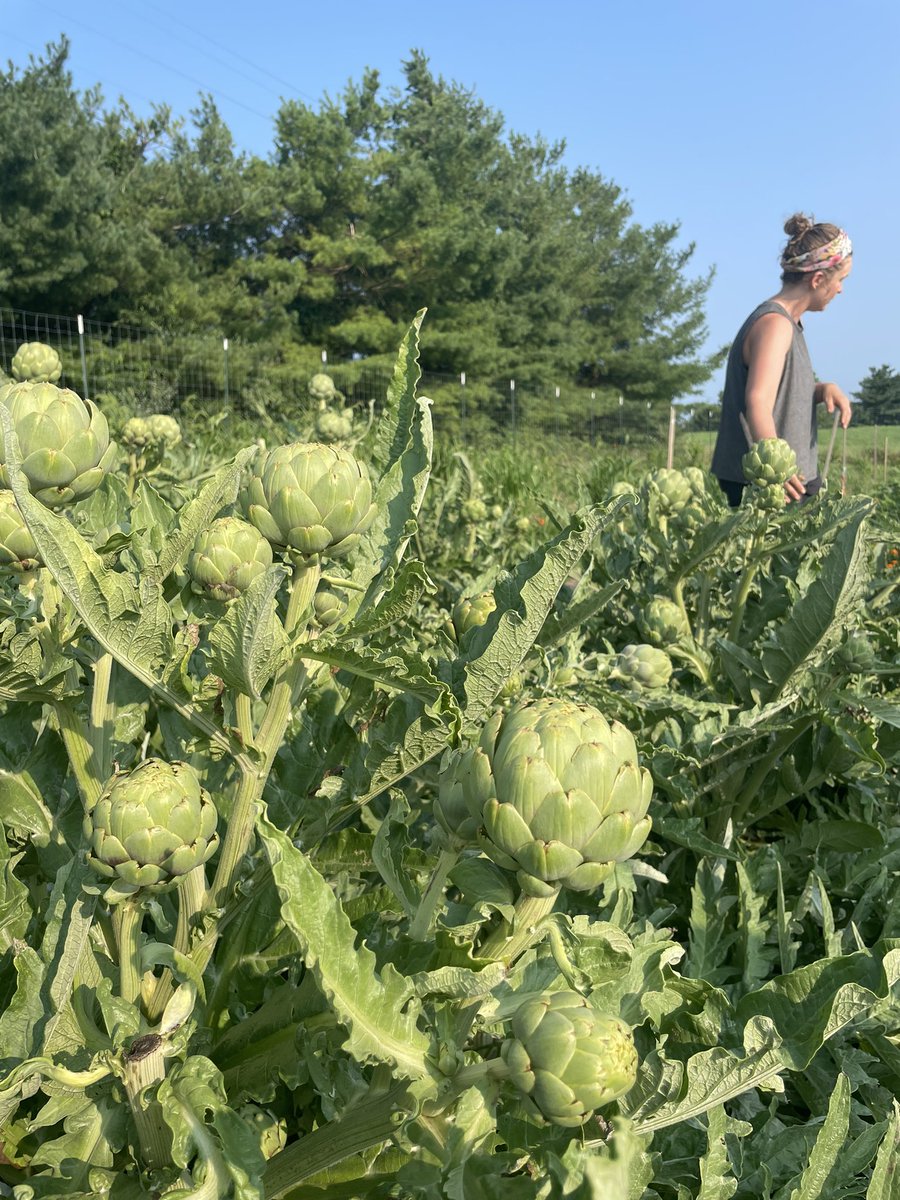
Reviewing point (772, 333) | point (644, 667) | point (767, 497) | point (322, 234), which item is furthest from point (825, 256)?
point (322, 234)

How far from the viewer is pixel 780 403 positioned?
2.10 meters

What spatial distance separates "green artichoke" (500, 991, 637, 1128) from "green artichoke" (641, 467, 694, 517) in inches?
44.3

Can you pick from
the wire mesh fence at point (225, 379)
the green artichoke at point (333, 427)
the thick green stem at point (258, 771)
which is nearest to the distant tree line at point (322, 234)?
the wire mesh fence at point (225, 379)

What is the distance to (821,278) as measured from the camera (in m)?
2.09

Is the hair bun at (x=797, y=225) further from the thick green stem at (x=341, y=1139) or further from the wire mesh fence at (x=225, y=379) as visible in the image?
the wire mesh fence at (x=225, y=379)

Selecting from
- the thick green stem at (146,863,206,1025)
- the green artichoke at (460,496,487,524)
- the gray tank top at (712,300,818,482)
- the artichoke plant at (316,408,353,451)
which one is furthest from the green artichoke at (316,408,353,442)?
the thick green stem at (146,863,206,1025)

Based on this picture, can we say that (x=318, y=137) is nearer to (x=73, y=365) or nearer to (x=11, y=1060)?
(x=73, y=365)

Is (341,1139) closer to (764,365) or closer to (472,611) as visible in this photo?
(472,611)

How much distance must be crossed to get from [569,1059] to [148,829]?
0.25 m

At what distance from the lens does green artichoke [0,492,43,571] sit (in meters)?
0.64

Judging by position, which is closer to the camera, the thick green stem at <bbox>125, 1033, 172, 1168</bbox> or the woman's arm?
the thick green stem at <bbox>125, 1033, 172, 1168</bbox>

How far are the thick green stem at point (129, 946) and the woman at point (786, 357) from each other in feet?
5.60

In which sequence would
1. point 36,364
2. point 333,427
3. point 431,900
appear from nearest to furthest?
point 431,900 → point 36,364 → point 333,427

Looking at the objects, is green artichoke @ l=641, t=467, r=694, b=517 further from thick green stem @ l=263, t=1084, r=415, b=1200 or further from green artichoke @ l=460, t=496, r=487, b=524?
thick green stem @ l=263, t=1084, r=415, b=1200
